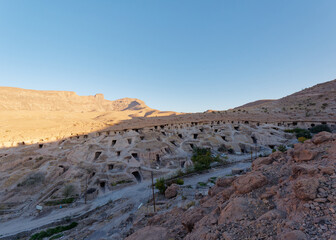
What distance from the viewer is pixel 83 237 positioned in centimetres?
→ 1036

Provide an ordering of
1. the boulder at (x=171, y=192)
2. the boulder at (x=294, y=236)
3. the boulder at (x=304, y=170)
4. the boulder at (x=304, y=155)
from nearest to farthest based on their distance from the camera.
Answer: the boulder at (x=294, y=236) < the boulder at (x=304, y=170) < the boulder at (x=304, y=155) < the boulder at (x=171, y=192)

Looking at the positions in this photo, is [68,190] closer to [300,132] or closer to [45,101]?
[300,132]

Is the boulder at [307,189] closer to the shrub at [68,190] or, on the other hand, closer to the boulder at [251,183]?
the boulder at [251,183]

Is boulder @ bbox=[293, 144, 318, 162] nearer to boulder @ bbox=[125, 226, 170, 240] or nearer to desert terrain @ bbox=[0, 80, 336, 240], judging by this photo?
desert terrain @ bbox=[0, 80, 336, 240]

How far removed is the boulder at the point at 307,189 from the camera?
10.7ft

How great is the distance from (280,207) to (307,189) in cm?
75

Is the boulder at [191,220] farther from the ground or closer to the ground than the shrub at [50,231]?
farther from the ground

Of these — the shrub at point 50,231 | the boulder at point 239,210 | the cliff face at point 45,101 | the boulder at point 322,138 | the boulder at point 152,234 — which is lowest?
the shrub at point 50,231

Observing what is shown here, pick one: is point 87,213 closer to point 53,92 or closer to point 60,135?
point 60,135


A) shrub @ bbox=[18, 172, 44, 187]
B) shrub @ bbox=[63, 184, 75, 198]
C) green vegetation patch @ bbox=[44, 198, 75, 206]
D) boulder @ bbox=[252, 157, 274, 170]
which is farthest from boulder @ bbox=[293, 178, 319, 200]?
shrub @ bbox=[18, 172, 44, 187]

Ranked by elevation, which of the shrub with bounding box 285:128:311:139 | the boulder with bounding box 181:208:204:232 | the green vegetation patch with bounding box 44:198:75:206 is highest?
the boulder with bounding box 181:208:204:232

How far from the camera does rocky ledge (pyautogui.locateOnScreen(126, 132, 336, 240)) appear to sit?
292 centimetres

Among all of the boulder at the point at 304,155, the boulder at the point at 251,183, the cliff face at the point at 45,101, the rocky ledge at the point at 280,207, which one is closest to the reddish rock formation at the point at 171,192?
the rocky ledge at the point at 280,207

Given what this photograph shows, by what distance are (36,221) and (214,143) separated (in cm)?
2394
